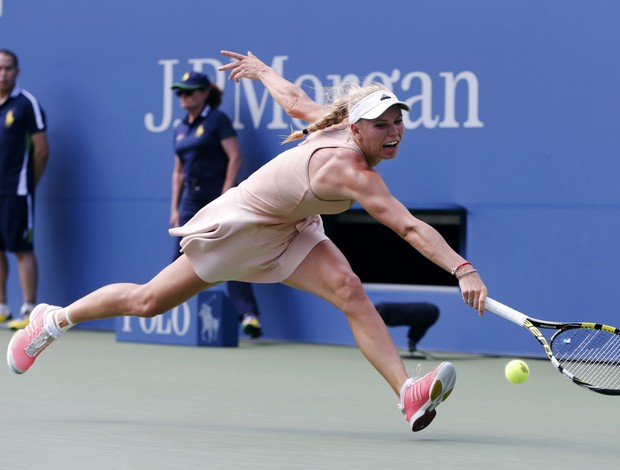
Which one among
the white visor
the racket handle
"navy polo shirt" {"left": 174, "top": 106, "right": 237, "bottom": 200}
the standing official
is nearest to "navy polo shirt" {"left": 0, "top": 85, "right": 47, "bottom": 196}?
the standing official

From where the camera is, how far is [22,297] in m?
10.0

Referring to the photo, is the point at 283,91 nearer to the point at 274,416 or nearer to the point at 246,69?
the point at 246,69

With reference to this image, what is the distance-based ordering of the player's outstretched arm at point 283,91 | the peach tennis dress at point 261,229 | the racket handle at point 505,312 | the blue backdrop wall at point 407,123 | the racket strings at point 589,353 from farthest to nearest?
the blue backdrop wall at point 407,123 → the player's outstretched arm at point 283,91 → the peach tennis dress at point 261,229 → the racket strings at point 589,353 → the racket handle at point 505,312

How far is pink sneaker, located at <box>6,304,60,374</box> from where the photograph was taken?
225 inches

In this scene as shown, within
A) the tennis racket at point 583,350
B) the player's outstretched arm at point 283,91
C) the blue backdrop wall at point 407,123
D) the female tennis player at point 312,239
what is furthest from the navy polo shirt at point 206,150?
the tennis racket at point 583,350

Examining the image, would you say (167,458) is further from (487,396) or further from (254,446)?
(487,396)

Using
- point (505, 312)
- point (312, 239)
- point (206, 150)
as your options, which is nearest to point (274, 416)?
point (312, 239)

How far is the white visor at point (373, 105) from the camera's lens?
4.96 m

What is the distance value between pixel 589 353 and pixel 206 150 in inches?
174

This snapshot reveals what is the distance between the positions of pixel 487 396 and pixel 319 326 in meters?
2.60

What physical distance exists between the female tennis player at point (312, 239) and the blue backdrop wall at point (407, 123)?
2902 millimetres

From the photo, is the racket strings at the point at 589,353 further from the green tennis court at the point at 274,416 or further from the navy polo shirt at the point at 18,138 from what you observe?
the navy polo shirt at the point at 18,138

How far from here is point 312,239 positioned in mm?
5449

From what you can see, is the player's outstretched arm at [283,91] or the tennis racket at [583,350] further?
the player's outstretched arm at [283,91]
